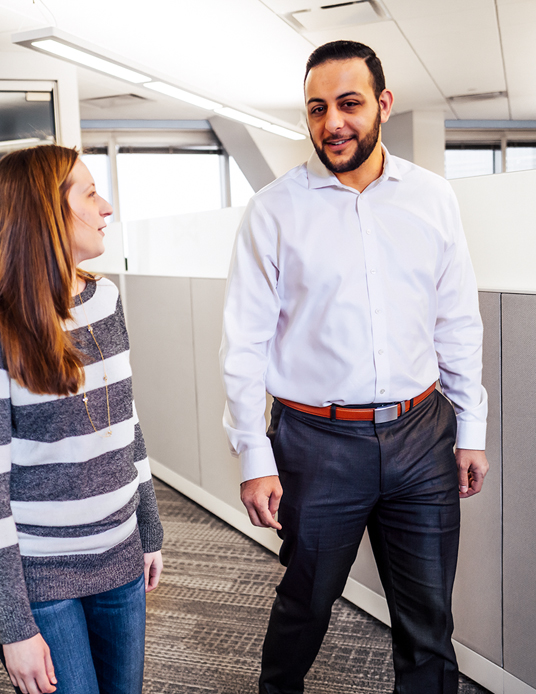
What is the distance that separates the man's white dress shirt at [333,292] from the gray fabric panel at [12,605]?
1.86ft

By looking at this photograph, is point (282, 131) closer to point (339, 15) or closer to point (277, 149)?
point (277, 149)

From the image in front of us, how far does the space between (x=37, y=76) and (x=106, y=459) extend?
17.6ft

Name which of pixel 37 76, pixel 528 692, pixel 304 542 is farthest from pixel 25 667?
pixel 37 76

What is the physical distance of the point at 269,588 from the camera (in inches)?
96.1

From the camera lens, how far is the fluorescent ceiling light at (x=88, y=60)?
3109mm

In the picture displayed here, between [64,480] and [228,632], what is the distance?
4.70 ft

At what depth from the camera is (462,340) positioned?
149cm

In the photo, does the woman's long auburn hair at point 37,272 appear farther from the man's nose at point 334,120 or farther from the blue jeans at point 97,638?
the man's nose at point 334,120

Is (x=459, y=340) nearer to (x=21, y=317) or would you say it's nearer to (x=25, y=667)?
(x=21, y=317)

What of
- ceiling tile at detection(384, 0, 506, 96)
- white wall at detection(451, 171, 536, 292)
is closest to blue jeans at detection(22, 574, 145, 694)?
white wall at detection(451, 171, 536, 292)

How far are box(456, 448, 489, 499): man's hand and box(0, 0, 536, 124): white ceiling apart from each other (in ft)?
6.93

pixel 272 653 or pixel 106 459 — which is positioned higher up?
pixel 106 459

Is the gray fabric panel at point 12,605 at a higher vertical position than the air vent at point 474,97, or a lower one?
lower

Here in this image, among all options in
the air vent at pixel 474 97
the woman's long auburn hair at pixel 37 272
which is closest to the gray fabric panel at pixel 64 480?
the woman's long auburn hair at pixel 37 272
